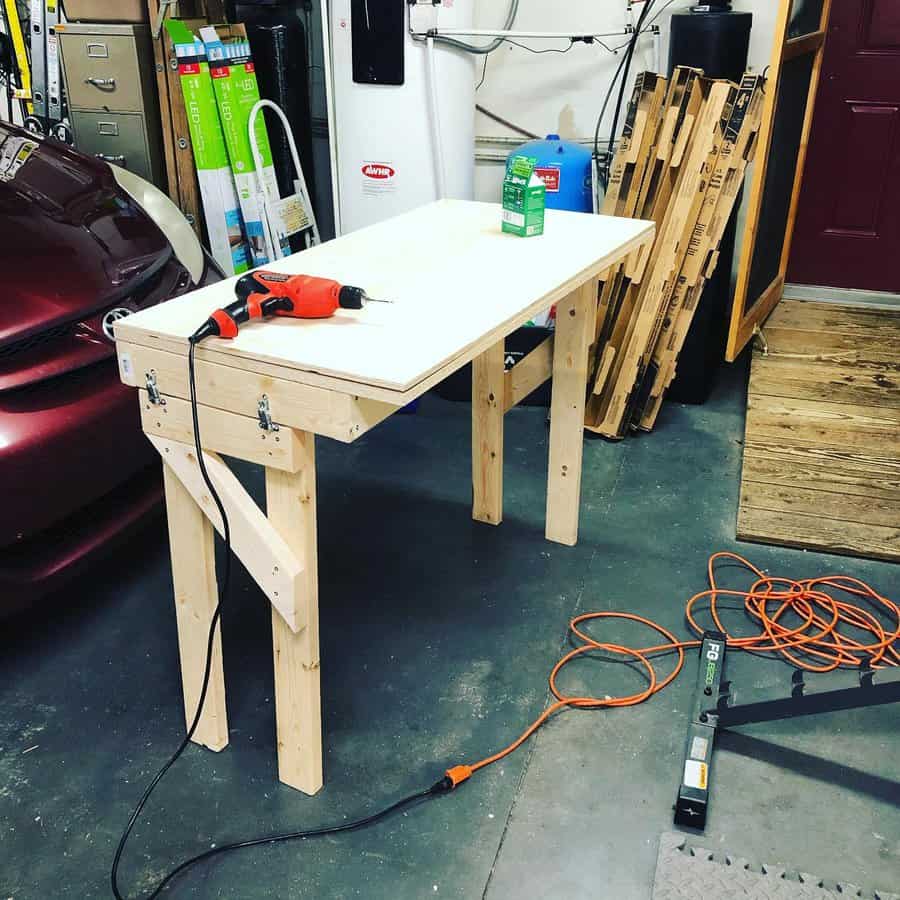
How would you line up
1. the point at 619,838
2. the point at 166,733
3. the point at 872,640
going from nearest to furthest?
1. the point at 619,838
2. the point at 166,733
3. the point at 872,640

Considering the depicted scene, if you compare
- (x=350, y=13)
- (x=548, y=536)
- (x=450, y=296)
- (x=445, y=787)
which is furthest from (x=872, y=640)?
(x=350, y=13)

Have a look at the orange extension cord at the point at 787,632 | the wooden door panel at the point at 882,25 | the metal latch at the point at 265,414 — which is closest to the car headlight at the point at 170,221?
the metal latch at the point at 265,414

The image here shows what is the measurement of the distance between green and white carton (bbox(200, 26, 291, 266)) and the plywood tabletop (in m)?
1.46

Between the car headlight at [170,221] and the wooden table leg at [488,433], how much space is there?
0.79 metres

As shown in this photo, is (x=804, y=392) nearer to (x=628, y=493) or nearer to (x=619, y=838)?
(x=628, y=493)

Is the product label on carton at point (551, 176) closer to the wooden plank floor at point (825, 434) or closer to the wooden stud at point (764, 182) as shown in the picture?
the wooden stud at point (764, 182)

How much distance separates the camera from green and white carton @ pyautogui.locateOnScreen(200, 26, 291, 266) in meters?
3.54

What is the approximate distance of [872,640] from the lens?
2273mm

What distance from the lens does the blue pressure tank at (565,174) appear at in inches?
131

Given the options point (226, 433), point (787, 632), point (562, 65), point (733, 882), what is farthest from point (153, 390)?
point (562, 65)

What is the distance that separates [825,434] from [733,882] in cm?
195

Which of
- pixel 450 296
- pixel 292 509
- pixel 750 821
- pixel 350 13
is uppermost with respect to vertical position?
pixel 350 13

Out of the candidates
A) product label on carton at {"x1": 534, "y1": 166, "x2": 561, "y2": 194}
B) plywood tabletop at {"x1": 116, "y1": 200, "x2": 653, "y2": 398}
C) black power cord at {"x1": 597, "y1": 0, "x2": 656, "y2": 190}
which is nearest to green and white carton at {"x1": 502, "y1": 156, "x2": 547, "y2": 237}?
plywood tabletop at {"x1": 116, "y1": 200, "x2": 653, "y2": 398}

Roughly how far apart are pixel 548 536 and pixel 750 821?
1055 mm
